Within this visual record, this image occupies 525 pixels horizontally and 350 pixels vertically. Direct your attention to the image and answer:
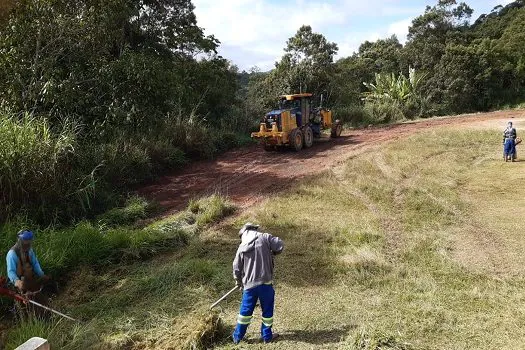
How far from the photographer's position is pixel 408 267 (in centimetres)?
661

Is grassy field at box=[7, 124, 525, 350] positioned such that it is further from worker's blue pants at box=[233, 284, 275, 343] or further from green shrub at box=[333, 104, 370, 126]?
green shrub at box=[333, 104, 370, 126]

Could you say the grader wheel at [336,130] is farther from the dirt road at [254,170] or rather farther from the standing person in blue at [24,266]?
the standing person in blue at [24,266]

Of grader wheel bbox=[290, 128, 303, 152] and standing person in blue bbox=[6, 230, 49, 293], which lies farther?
grader wheel bbox=[290, 128, 303, 152]

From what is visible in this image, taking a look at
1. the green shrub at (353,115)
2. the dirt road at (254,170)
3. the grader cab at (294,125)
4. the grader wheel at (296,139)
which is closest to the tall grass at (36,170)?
the dirt road at (254,170)

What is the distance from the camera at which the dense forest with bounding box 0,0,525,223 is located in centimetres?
860

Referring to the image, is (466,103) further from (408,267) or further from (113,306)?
(113,306)

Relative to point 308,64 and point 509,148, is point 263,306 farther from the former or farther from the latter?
point 308,64

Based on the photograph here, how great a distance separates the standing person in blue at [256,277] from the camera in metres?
4.95

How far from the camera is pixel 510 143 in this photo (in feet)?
40.2

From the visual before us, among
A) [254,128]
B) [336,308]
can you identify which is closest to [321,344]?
[336,308]

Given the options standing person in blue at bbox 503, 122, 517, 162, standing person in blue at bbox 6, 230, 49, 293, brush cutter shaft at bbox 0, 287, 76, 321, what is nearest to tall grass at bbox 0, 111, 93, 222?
standing person in blue at bbox 6, 230, 49, 293

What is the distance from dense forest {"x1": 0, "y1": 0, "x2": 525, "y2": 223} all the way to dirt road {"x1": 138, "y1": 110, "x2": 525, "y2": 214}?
826 mm

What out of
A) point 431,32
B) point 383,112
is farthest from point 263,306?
point 431,32

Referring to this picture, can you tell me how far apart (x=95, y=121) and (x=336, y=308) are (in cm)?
836
